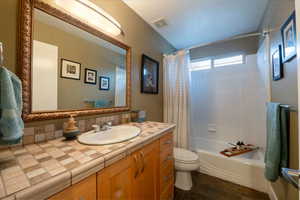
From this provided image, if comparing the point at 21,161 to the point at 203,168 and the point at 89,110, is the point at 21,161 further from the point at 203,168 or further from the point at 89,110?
the point at 203,168

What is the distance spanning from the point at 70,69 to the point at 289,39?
177 centimetres

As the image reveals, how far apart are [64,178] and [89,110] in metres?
0.70

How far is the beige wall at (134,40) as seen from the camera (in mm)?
718

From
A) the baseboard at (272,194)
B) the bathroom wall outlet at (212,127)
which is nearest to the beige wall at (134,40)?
the bathroom wall outlet at (212,127)

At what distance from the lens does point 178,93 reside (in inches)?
81.4

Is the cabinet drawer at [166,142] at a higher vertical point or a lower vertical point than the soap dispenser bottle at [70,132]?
lower

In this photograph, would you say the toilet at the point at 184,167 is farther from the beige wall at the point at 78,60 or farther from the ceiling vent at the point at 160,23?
the ceiling vent at the point at 160,23

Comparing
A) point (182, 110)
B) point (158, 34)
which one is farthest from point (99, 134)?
point (158, 34)

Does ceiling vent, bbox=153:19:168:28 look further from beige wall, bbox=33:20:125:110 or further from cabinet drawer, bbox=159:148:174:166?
cabinet drawer, bbox=159:148:174:166

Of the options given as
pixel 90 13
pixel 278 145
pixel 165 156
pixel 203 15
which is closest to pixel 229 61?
pixel 203 15

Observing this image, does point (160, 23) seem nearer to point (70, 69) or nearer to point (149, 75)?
point (149, 75)

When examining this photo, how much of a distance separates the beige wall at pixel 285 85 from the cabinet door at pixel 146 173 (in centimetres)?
105

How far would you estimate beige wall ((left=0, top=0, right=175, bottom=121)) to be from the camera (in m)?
0.72

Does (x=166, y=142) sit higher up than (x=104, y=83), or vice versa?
(x=104, y=83)
